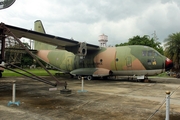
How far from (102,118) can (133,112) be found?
126 cm

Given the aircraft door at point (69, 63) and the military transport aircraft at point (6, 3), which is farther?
the aircraft door at point (69, 63)

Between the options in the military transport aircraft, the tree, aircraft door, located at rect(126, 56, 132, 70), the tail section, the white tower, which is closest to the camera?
the military transport aircraft

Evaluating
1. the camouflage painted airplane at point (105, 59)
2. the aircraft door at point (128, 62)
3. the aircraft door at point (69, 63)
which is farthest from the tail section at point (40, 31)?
the aircraft door at point (128, 62)

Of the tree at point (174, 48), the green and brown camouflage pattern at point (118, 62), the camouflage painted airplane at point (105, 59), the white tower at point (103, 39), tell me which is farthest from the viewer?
the white tower at point (103, 39)

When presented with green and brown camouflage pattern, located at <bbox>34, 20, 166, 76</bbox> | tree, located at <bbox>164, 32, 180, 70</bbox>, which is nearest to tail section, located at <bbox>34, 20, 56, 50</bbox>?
green and brown camouflage pattern, located at <bbox>34, 20, 166, 76</bbox>

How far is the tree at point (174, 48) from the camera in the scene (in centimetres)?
2919

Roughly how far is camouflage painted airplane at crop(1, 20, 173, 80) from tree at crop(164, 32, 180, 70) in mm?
15852

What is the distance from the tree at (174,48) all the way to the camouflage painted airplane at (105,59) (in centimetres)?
1585

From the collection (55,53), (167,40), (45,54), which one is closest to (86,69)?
(55,53)

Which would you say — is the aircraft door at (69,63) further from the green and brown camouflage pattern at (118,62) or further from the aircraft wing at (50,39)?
the aircraft wing at (50,39)

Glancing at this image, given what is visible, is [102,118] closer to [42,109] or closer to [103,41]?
[42,109]

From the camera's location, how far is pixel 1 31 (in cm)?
832

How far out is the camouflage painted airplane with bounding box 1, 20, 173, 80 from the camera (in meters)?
15.4

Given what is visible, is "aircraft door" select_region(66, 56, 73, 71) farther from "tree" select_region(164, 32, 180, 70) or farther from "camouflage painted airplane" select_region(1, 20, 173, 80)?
"tree" select_region(164, 32, 180, 70)
